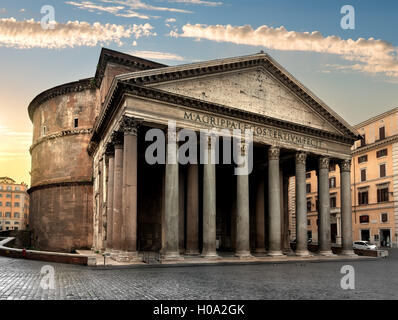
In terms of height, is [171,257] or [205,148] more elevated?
[205,148]

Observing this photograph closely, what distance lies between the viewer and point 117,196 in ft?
69.8

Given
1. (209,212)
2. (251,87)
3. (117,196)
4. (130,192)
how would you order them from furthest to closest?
(251,87) → (209,212) → (117,196) → (130,192)

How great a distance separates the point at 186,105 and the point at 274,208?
8468 millimetres

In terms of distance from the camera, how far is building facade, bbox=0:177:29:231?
320 ft

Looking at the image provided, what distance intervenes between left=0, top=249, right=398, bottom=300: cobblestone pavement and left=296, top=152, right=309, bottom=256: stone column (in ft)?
29.5

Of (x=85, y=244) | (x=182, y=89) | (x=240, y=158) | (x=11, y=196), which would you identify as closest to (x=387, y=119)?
(x=240, y=158)

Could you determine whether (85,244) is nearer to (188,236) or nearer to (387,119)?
(188,236)

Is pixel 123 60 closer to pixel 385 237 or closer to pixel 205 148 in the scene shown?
pixel 205 148

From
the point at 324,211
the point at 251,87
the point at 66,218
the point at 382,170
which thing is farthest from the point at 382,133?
the point at 66,218

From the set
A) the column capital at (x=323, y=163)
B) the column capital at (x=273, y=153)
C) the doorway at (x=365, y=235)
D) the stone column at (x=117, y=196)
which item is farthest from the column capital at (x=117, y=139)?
the doorway at (x=365, y=235)

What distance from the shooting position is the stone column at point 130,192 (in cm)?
1919

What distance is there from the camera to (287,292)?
Result: 37.7 feet

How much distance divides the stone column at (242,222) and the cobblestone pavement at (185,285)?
20.1 feet

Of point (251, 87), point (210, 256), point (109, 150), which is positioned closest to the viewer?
point (210, 256)
